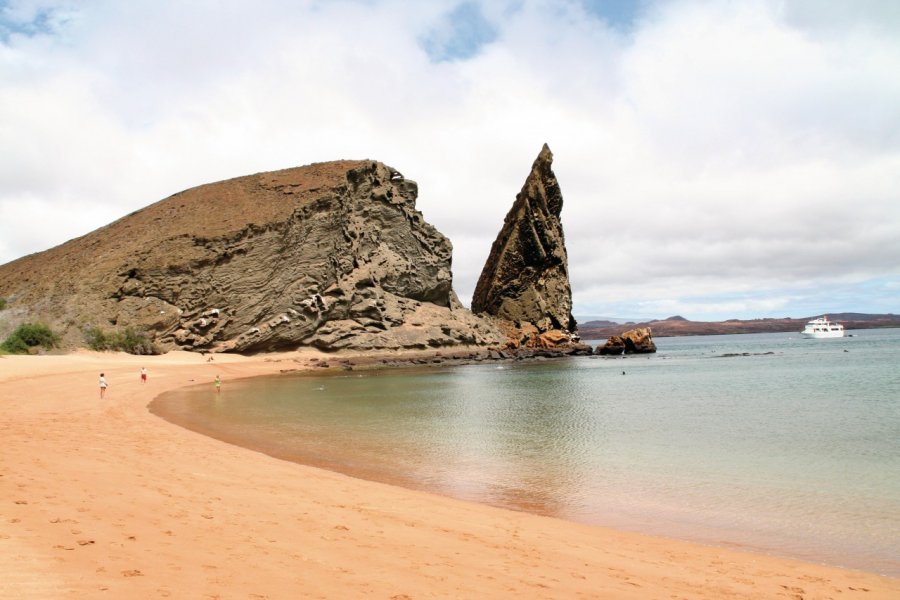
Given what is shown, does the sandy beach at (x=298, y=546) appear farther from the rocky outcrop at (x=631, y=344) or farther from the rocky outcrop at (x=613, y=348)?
the rocky outcrop at (x=631, y=344)

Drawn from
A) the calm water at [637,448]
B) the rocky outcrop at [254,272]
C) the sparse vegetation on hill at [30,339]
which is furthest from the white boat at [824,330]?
the sparse vegetation on hill at [30,339]

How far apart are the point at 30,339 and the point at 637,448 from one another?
146 feet

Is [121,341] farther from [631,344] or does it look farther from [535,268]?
[631,344]

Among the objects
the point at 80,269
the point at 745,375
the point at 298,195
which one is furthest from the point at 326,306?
the point at 745,375

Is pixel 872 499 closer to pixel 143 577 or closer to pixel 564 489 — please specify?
pixel 564 489

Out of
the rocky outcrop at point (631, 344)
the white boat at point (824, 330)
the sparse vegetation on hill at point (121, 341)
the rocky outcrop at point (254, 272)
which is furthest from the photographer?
the white boat at point (824, 330)

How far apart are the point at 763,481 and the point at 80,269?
58149mm

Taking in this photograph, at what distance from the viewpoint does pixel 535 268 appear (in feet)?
272

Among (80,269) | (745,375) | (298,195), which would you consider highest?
(298,195)

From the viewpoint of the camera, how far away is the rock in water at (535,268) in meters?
81.9

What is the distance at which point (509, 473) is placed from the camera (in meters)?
12.1

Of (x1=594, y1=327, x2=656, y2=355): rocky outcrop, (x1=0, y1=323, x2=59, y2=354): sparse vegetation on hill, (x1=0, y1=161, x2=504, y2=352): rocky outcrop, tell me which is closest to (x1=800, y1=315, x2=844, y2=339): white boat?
(x1=594, y1=327, x2=656, y2=355): rocky outcrop

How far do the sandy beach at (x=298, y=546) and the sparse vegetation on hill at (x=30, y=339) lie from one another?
36.6m

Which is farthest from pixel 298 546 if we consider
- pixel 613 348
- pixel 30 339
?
pixel 613 348
